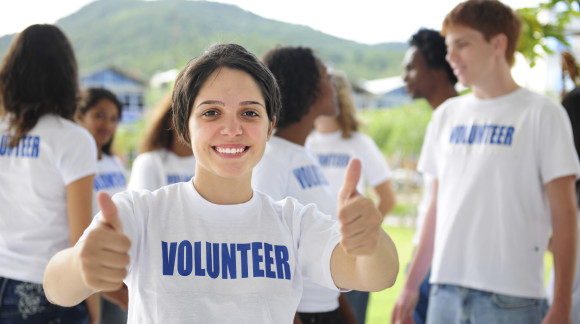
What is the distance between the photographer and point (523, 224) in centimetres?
189

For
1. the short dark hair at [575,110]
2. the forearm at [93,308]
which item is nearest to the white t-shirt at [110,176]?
the forearm at [93,308]

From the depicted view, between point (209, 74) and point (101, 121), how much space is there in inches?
81.3

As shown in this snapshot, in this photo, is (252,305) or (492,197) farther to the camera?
(492,197)

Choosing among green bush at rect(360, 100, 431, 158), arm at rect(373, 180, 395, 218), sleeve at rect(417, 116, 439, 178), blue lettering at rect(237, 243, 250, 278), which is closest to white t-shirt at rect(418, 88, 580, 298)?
sleeve at rect(417, 116, 439, 178)

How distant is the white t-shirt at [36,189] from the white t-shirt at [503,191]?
130cm

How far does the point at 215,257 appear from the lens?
3.75 feet

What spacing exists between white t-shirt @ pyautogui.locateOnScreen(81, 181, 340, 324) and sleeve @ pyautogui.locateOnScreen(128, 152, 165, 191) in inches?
45.2

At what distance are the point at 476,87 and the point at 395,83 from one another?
21070mm

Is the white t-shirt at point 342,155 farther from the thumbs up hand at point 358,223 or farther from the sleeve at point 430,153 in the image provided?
the thumbs up hand at point 358,223

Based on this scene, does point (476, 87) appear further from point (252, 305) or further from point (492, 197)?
point (252, 305)

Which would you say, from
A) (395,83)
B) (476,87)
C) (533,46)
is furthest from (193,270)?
(395,83)

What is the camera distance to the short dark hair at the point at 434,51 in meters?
2.92

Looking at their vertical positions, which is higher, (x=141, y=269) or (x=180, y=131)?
(x=180, y=131)

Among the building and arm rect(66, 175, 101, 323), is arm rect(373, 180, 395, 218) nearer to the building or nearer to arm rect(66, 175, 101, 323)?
arm rect(66, 175, 101, 323)
